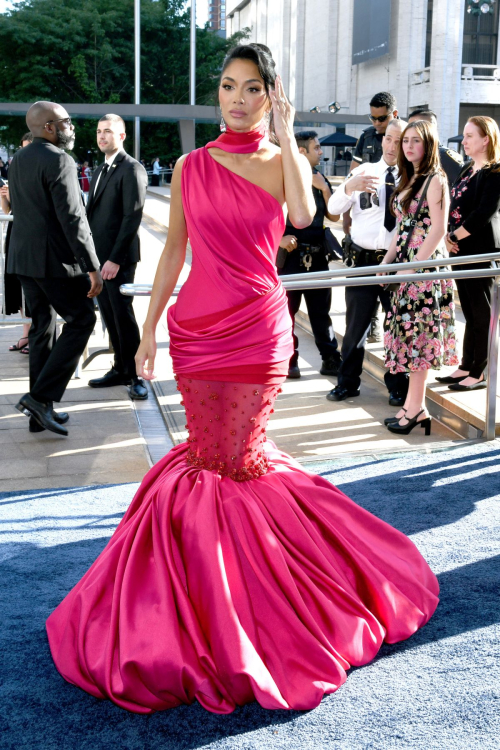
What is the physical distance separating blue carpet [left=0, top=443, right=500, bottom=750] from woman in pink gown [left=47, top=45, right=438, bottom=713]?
7cm

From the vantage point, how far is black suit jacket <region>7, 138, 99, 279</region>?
4.91 metres

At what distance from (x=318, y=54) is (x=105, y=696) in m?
52.3

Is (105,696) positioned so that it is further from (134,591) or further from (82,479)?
(82,479)

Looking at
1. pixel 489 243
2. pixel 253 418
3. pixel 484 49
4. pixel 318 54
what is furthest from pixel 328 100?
pixel 253 418

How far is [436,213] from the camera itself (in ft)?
15.6

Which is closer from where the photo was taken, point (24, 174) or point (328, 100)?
point (24, 174)

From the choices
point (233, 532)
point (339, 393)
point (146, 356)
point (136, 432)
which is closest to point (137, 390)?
point (136, 432)

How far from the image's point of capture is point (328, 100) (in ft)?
159

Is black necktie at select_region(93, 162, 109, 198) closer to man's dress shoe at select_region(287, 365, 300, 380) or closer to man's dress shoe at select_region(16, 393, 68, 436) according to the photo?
man's dress shoe at select_region(16, 393, 68, 436)

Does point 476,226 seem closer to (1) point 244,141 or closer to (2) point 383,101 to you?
(2) point 383,101

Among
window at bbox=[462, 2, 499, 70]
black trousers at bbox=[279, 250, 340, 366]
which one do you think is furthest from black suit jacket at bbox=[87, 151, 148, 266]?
Answer: window at bbox=[462, 2, 499, 70]

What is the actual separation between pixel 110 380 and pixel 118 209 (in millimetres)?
1256

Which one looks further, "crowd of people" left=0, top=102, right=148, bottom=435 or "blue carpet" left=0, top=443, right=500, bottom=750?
"crowd of people" left=0, top=102, right=148, bottom=435

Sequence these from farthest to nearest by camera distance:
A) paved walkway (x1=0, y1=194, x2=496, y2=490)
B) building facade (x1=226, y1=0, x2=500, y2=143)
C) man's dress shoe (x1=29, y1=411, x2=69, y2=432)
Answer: building facade (x1=226, y1=0, x2=500, y2=143)
man's dress shoe (x1=29, y1=411, x2=69, y2=432)
paved walkway (x1=0, y1=194, x2=496, y2=490)
